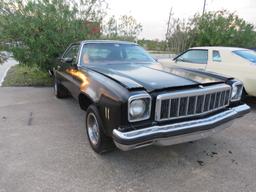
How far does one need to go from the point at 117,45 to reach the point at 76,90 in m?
1.35

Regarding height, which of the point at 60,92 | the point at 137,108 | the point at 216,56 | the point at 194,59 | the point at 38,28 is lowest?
the point at 60,92

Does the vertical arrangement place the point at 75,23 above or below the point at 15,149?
above

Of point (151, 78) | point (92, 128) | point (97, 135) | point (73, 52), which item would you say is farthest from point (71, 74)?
point (151, 78)

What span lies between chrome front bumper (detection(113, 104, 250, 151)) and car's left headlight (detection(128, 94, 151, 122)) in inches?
5.7

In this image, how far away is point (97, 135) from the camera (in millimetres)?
3111

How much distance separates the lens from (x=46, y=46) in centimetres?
741

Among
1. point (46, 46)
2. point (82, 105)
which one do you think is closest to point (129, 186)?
point (82, 105)

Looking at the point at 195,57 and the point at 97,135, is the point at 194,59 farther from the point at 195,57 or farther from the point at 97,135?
the point at 97,135

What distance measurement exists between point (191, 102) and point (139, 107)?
0.68 meters

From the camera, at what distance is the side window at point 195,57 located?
6364 millimetres

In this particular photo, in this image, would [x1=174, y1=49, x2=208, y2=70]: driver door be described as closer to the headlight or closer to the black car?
the black car

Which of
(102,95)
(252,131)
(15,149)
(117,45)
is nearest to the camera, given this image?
(102,95)

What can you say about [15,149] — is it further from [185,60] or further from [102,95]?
[185,60]

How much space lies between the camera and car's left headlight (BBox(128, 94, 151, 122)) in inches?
94.5
